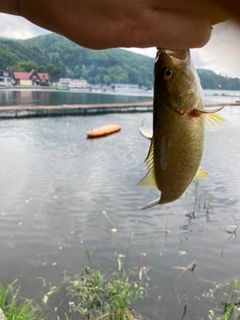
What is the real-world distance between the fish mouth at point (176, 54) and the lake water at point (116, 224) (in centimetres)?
343

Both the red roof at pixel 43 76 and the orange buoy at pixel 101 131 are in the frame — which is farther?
the red roof at pixel 43 76

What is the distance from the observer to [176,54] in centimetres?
79

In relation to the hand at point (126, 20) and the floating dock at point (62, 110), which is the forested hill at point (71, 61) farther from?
the hand at point (126, 20)

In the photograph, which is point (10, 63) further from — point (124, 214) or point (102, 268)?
point (102, 268)

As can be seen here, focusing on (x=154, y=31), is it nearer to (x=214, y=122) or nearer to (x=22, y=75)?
(x=214, y=122)

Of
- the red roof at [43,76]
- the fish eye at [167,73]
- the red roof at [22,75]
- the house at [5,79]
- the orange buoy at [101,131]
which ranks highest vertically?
the red roof at [43,76]

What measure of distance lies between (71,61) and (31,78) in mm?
4913

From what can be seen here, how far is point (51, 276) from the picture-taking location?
4.36 meters

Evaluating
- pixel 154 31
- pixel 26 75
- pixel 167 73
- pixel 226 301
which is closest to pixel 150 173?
pixel 167 73

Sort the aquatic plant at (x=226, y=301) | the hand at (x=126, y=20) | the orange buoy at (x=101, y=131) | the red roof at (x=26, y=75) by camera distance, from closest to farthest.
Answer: the hand at (x=126, y=20), the aquatic plant at (x=226, y=301), the orange buoy at (x=101, y=131), the red roof at (x=26, y=75)

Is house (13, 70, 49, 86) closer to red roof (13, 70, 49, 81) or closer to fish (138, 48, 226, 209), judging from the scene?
red roof (13, 70, 49, 81)

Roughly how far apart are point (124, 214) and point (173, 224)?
1.00 meters

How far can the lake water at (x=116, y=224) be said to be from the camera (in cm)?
435

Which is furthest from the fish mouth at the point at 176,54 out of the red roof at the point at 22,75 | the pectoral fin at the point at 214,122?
the red roof at the point at 22,75
